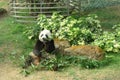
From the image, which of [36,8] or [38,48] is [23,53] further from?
[36,8]

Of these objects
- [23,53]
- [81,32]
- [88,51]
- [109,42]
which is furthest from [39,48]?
[109,42]

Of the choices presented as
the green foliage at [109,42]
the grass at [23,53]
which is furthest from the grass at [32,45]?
the green foliage at [109,42]

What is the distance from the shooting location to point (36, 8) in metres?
13.0

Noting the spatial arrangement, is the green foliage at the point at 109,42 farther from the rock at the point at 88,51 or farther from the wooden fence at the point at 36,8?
the wooden fence at the point at 36,8

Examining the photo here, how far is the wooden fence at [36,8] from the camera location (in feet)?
43.0

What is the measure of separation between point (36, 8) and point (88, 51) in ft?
15.3

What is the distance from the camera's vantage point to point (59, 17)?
1174 cm

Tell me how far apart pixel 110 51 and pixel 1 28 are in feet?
15.8

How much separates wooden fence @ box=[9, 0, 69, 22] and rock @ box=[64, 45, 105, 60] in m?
4.08

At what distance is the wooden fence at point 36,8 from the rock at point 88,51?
13.4 feet

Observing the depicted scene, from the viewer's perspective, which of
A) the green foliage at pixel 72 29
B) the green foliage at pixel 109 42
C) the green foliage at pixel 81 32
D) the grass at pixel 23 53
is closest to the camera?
the grass at pixel 23 53

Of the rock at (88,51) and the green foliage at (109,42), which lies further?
the green foliage at (109,42)

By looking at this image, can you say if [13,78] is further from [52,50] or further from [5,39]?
[5,39]

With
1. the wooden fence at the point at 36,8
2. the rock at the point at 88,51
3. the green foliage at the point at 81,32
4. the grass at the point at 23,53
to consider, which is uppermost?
the wooden fence at the point at 36,8
